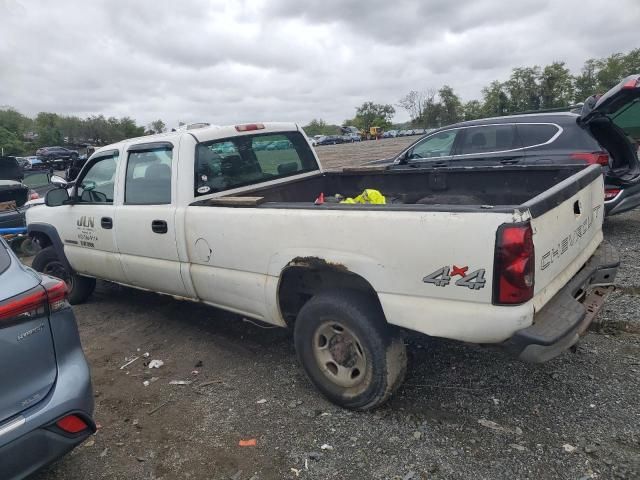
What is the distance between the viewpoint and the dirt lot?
98.3 inches

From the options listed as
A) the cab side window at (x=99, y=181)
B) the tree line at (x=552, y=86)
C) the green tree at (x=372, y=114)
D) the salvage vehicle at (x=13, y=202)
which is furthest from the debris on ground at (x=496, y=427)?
the green tree at (x=372, y=114)

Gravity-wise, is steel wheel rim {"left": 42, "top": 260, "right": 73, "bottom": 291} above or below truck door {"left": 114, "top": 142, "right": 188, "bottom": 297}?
below

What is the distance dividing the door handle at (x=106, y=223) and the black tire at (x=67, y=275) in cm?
118

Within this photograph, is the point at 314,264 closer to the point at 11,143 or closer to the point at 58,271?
the point at 58,271

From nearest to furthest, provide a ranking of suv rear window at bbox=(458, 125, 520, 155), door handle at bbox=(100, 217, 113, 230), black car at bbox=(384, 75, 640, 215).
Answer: door handle at bbox=(100, 217, 113, 230) < black car at bbox=(384, 75, 640, 215) < suv rear window at bbox=(458, 125, 520, 155)

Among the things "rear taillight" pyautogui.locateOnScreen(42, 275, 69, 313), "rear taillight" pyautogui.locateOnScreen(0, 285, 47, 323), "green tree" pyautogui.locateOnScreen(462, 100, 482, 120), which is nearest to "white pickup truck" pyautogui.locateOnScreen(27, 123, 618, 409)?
"rear taillight" pyautogui.locateOnScreen(42, 275, 69, 313)

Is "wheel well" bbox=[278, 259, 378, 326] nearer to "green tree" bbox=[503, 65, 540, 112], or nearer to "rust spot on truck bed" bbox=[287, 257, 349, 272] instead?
"rust spot on truck bed" bbox=[287, 257, 349, 272]

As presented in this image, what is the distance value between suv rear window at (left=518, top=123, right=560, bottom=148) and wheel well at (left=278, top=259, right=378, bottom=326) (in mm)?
4458

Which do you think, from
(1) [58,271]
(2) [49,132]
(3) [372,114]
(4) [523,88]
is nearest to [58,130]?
(2) [49,132]

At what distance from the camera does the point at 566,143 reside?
593cm

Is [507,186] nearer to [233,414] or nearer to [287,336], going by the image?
[287,336]

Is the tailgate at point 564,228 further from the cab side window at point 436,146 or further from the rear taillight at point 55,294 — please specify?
the cab side window at point 436,146

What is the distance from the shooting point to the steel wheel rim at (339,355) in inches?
Answer: 113

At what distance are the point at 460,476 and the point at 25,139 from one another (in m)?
92.8
